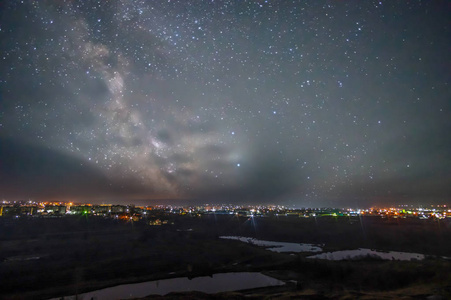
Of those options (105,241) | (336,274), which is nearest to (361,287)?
(336,274)

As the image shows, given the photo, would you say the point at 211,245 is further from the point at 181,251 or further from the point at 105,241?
the point at 105,241

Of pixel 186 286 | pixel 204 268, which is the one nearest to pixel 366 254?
pixel 204 268

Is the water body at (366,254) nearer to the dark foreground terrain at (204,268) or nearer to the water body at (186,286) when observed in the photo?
the dark foreground terrain at (204,268)

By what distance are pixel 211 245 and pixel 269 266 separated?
17.0 metres

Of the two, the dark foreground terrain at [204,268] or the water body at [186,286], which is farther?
the water body at [186,286]

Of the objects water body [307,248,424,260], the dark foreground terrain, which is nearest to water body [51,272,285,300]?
the dark foreground terrain

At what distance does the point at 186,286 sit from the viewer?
2775 centimetres

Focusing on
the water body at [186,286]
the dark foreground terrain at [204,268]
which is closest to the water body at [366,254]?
the dark foreground terrain at [204,268]

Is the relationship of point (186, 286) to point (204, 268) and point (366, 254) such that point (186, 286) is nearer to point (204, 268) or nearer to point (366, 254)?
point (204, 268)

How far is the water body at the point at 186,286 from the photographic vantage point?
25.0m

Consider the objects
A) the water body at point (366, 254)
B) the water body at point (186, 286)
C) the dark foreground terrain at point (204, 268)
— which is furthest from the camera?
the water body at point (366, 254)

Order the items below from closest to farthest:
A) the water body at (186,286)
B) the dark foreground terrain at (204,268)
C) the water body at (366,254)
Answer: the dark foreground terrain at (204,268)
the water body at (186,286)
the water body at (366,254)

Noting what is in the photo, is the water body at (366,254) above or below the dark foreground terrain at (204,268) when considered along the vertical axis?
below

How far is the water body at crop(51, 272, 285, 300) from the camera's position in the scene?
25000 mm
